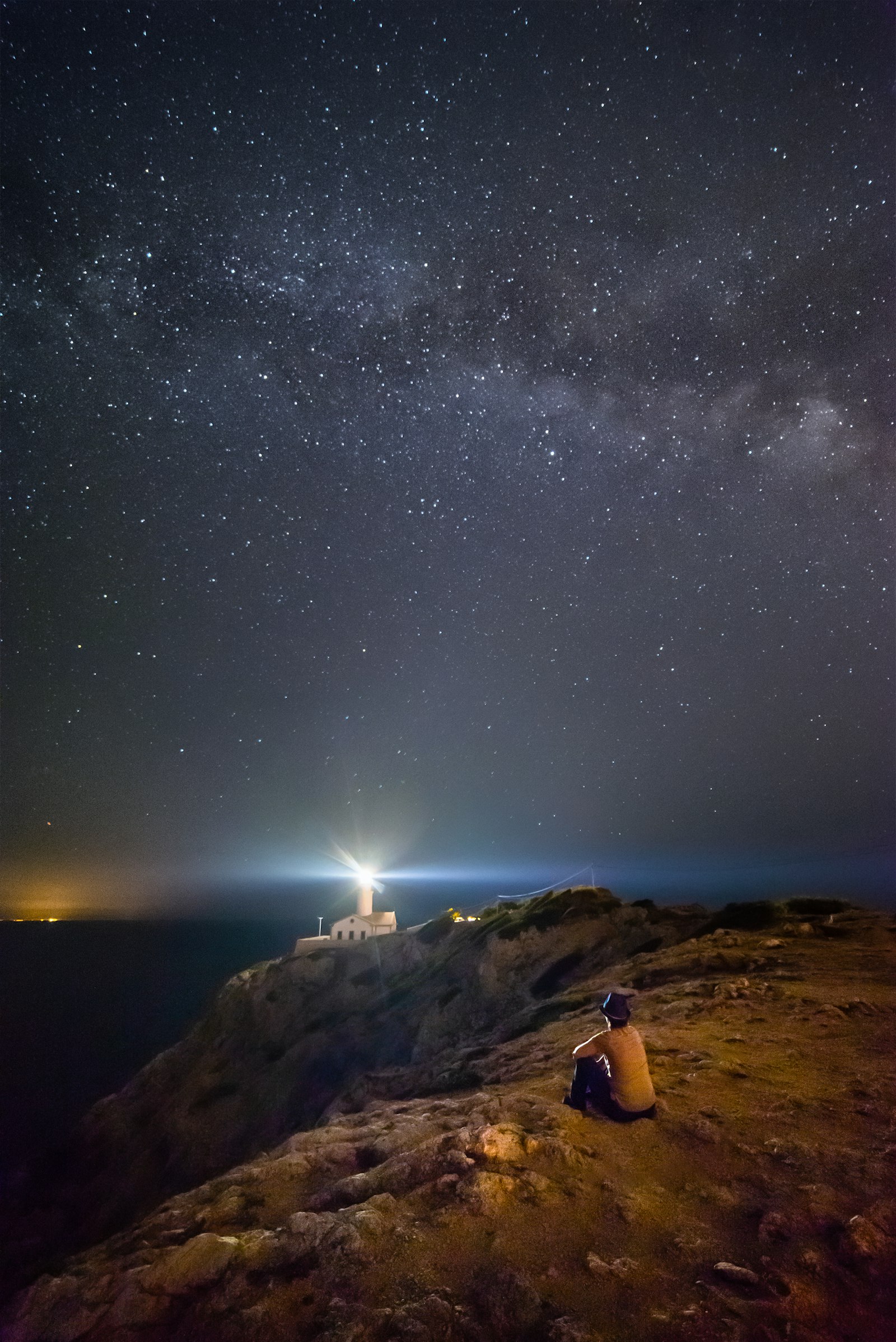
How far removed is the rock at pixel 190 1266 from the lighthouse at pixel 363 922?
1792 inches

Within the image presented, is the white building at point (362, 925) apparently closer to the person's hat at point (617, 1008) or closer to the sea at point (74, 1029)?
the sea at point (74, 1029)

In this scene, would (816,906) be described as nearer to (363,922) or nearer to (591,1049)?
(591,1049)

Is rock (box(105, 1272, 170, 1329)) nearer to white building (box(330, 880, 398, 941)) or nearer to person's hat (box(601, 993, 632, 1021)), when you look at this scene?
person's hat (box(601, 993, 632, 1021))

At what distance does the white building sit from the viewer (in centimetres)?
5616

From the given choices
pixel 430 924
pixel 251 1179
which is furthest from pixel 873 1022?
pixel 430 924

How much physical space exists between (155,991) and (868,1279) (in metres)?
175

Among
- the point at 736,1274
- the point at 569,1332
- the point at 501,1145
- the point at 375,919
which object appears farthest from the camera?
the point at 375,919

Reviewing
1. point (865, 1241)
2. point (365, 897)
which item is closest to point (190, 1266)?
point (865, 1241)

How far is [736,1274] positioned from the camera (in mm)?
6051

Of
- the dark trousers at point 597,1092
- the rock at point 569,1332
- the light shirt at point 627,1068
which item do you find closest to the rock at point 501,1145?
the dark trousers at point 597,1092

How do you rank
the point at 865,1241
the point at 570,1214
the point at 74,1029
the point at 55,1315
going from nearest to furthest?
the point at 865,1241
the point at 570,1214
the point at 55,1315
the point at 74,1029

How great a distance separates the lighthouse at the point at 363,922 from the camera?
5622 centimetres

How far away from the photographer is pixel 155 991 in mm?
145625

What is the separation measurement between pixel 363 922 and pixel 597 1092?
53549 millimetres
